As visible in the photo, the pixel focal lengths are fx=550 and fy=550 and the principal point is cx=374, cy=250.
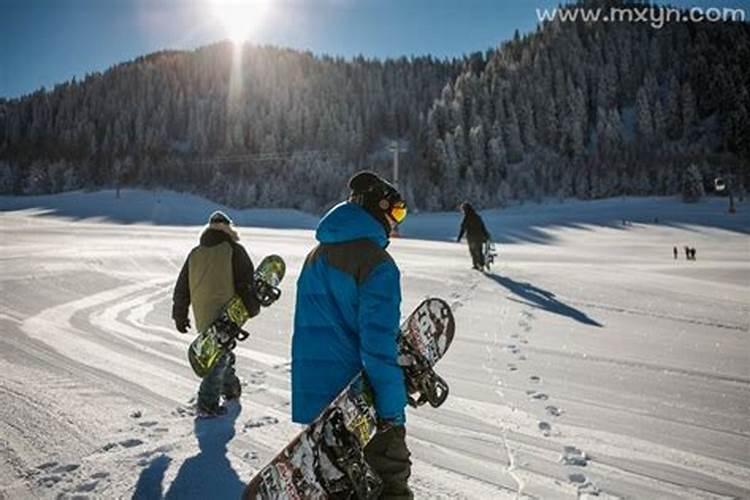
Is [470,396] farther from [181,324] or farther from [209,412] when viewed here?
[181,324]

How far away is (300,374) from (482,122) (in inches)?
3393

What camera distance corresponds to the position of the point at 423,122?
313 feet

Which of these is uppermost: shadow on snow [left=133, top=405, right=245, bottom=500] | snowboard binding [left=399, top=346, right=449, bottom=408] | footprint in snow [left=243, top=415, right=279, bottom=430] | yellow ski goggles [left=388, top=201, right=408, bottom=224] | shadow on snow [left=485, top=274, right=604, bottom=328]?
yellow ski goggles [left=388, top=201, right=408, bottom=224]

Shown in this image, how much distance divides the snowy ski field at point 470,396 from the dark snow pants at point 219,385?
184 millimetres

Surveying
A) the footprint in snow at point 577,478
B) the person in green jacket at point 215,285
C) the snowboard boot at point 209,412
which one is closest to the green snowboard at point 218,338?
the person in green jacket at point 215,285

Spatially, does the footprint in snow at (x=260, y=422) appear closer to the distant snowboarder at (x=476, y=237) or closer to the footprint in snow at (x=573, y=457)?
the footprint in snow at (x=573, y=457)

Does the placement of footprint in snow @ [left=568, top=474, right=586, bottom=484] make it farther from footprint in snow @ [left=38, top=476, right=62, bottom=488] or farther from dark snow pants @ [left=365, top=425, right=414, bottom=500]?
footprint in snow @ [left=38, top=476, right=62, bottom=488]

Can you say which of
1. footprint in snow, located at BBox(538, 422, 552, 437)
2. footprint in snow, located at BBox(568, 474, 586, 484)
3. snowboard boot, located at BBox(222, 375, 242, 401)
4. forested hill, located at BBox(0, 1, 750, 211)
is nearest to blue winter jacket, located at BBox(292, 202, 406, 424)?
footprint in snow, located at BBox(568, 474, 586, 484)

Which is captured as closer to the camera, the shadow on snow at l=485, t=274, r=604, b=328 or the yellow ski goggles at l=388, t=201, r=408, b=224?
the yellow ski goggles at l=388, t=201, r=408, b=224

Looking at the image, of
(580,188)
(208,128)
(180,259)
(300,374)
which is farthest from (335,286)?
(208,128)

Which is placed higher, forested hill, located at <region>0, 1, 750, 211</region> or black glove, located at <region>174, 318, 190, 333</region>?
forested hill, located at <region>0, 1, 750, 211</region>

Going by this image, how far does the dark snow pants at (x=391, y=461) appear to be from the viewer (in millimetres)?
2619

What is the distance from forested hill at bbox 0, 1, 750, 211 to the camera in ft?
255

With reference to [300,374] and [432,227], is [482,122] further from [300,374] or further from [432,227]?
[300,374]
